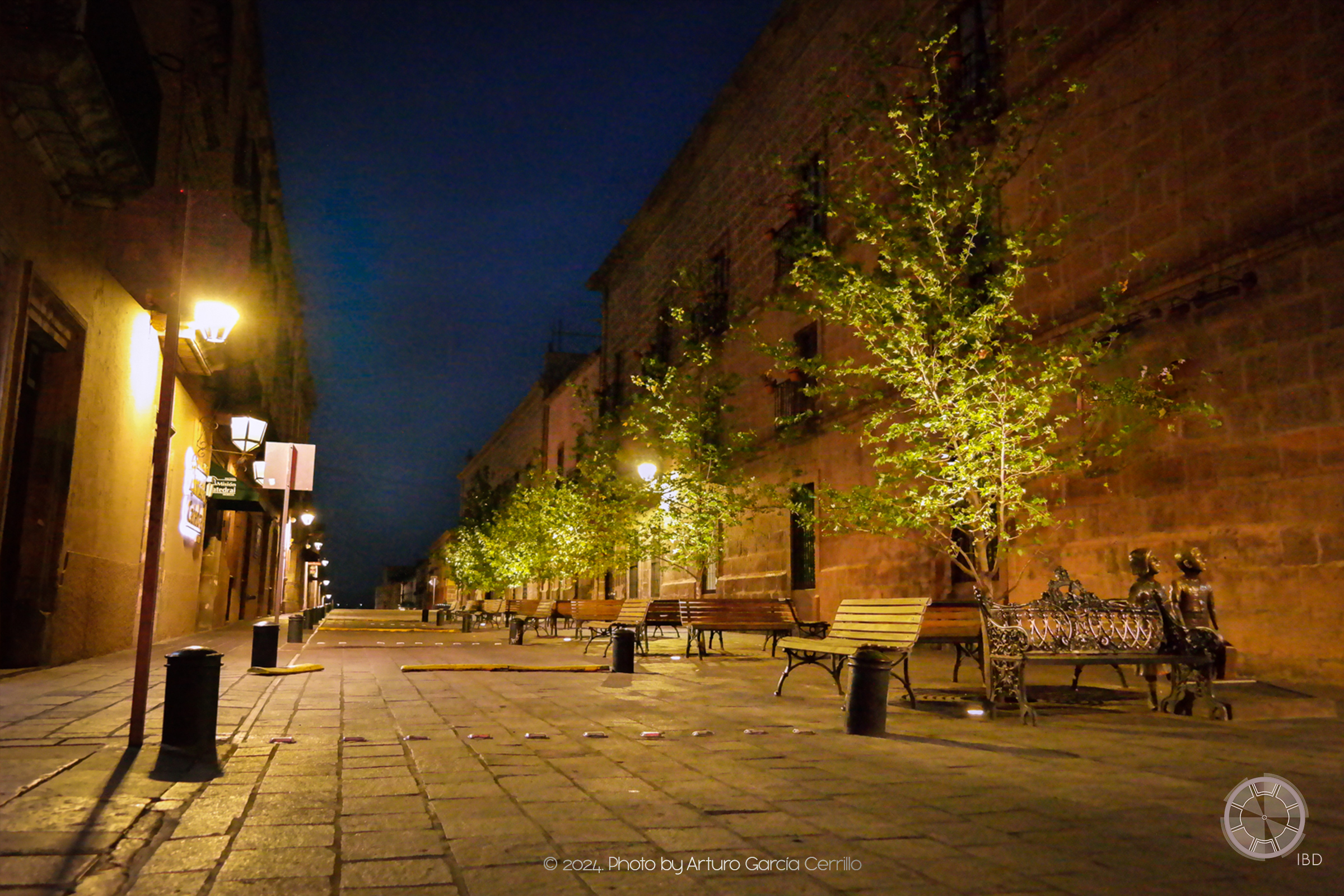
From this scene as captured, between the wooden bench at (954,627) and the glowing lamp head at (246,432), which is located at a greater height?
the glowing lamp head at (246,432)

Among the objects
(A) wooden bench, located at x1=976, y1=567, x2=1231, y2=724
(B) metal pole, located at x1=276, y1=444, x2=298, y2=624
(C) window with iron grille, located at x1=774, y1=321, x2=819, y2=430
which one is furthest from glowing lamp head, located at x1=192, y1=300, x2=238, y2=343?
(C) window with iron grille, located at x1=774, y1=321, x2=819, y2=430

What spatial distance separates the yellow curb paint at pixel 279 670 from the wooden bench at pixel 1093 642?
708 cm

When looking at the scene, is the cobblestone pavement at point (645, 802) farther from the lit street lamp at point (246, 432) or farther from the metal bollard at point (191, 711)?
the lit street lamp at point (246, 432)

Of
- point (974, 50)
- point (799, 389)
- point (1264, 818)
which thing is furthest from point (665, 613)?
point (1264, 818)

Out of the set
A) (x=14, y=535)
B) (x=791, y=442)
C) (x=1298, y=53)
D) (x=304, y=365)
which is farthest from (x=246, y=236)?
(x=304, y=365)

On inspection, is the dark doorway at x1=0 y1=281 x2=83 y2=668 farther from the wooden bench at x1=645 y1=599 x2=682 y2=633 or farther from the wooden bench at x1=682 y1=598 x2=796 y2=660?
the wooden bench at x1=682 y1=598 x2=796 y2=660

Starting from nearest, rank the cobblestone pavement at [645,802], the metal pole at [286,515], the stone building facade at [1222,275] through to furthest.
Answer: the cobblestone pavement at [645,802] < the stone building facade at [1222,275] < the metal pole at [286,515]

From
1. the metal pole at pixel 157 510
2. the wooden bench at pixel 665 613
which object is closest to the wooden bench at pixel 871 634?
the metal pole at pixel 157 510

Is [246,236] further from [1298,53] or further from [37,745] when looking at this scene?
[1298,53]

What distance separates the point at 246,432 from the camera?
1633 centimetres

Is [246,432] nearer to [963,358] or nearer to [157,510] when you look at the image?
[963,358]

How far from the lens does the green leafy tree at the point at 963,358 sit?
30.4ft

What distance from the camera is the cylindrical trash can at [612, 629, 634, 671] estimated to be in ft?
36.8

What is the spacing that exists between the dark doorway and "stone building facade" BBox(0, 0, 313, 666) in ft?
0.05
